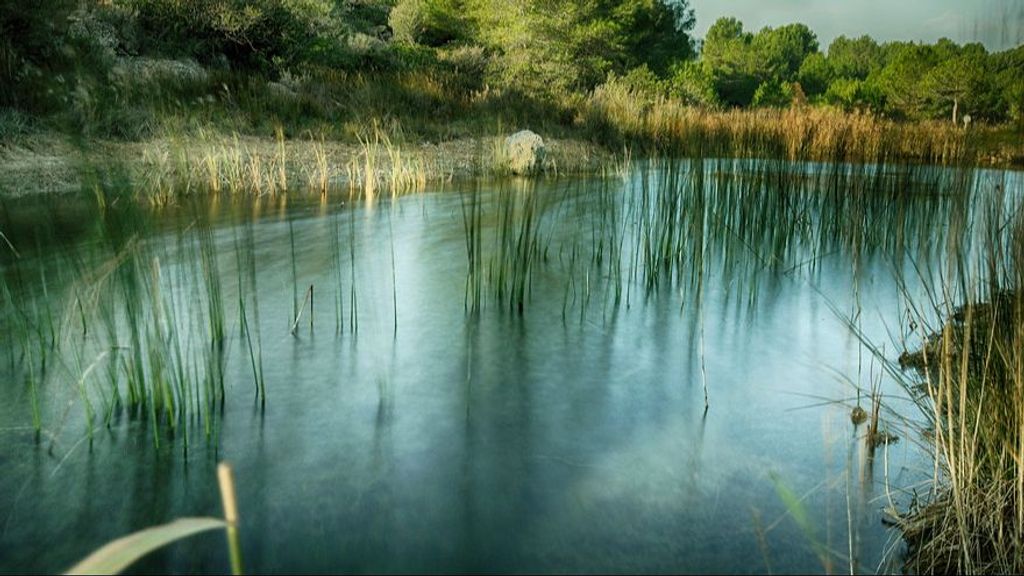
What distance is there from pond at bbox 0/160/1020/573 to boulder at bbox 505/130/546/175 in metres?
6.23

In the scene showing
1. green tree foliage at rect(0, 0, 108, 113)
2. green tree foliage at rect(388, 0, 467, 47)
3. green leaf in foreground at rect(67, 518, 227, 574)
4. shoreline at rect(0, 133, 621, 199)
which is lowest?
green leaf in foreground at rect(67, 518, 227, 574)

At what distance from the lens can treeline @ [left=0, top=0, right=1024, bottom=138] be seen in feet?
27.8

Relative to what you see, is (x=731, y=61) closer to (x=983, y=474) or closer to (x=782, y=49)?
(x=782, y=49)

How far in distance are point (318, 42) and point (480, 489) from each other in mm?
15344

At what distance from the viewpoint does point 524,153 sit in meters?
10.4

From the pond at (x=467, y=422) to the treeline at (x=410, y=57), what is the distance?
1.08m

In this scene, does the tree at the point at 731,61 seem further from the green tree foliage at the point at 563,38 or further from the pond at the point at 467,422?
the pond at the point at 467,422

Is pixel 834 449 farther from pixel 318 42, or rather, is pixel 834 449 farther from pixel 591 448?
pixel 318 42

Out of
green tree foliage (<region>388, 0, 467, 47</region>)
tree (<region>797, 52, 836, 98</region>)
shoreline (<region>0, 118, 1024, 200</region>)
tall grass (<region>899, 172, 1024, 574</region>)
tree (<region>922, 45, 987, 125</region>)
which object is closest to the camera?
tall grass (<region>899, 172, 1024, 574</region>)

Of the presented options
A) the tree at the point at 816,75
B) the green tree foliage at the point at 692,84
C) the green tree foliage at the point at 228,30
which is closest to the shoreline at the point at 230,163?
the green tree foliage at the point at 228,30

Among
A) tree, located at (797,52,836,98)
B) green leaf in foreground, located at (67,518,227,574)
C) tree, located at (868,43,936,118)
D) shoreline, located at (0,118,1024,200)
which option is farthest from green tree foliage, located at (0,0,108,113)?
tree, located at (797,52,836,98)

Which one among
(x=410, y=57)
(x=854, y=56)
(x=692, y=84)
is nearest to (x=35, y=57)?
(x=410, y=57)

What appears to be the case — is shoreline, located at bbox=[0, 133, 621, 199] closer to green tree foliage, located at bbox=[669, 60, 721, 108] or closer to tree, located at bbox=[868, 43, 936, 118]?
green tree foliage, located at bbox=[669, 60, 721, 108]

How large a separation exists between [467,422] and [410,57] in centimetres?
1904
